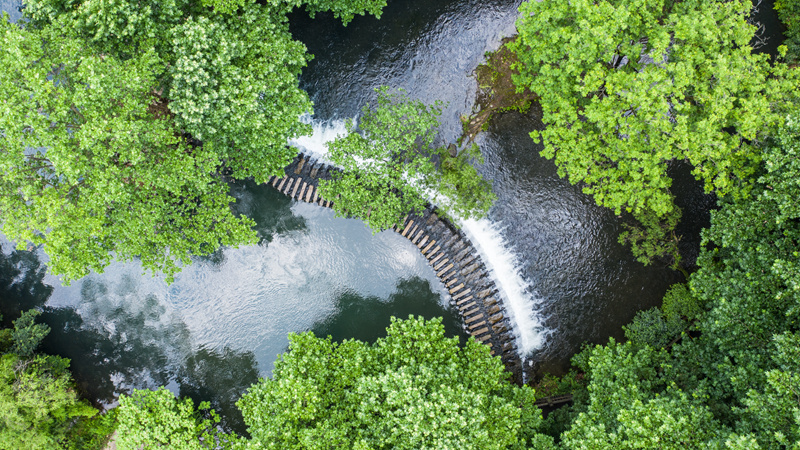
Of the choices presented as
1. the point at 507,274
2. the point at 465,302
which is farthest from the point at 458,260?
the point at 507,274

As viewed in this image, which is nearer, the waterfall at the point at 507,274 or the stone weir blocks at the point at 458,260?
the stone weir blocks at the point at 458,260

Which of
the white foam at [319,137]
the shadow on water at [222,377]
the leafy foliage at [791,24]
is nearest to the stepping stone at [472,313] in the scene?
the white foam at [319,137]

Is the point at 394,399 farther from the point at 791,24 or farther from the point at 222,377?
the point at 791,24

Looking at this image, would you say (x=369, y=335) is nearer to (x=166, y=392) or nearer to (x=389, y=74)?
(x=166, y=392)

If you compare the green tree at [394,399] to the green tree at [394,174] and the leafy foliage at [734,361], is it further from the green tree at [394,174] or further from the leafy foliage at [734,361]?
the green tree at [394,174]

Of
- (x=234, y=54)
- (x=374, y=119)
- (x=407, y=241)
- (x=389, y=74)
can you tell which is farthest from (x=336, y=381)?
(x=389, y=74)

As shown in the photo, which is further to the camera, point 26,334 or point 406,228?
point 406,228
